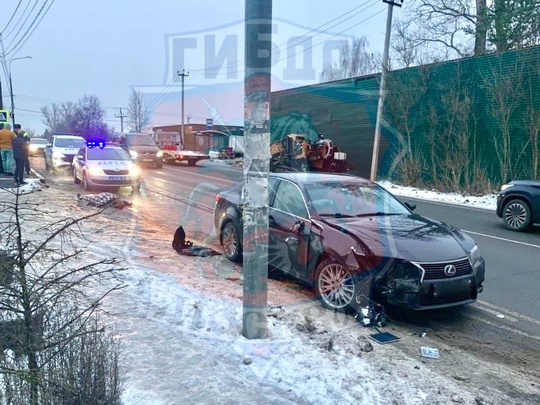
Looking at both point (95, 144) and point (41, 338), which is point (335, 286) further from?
point (95, 144)

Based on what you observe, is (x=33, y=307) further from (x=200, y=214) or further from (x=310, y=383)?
→ (x=200, y=214)

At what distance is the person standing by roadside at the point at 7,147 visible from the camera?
1505 cm

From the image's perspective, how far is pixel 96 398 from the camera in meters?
2.44

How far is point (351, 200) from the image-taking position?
5.84 metres

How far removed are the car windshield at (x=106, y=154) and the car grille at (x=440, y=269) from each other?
12097 millimetres

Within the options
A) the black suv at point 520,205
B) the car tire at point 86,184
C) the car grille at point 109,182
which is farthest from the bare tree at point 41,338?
the car tire at point 86,184

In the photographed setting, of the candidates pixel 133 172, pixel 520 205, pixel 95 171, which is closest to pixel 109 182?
pixel 95 171

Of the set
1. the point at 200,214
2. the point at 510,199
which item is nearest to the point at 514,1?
the point at 510,199

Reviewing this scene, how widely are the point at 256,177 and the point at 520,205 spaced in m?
8.78

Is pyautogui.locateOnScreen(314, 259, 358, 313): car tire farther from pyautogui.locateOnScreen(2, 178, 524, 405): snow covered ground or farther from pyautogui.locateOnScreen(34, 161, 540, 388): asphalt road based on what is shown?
pyautogui.locateOnScreen(34, 161, 540, 388): asphalt road

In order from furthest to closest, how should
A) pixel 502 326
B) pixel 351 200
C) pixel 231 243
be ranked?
1. pixel 231 243
2. pixel 351 200
3. pixel 502 326

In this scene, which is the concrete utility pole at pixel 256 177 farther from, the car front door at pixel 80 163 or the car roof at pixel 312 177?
the car front door at pixel 80 163

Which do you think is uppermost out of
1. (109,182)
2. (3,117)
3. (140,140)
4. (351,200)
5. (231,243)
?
(3,117)

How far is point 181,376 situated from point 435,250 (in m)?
2.96
